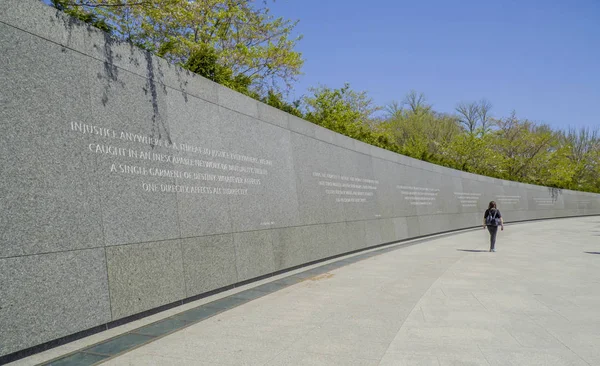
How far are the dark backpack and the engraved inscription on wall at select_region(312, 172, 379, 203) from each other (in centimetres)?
395

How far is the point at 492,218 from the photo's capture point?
48.9ft

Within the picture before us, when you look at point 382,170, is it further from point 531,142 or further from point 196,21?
point 531,142

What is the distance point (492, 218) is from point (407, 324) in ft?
33.7

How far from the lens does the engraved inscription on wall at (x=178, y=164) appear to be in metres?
6.25

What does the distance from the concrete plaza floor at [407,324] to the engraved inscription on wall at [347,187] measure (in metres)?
3.57

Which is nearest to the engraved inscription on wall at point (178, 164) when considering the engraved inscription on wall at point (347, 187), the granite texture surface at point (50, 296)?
the granite texture surface at point (50, 296)

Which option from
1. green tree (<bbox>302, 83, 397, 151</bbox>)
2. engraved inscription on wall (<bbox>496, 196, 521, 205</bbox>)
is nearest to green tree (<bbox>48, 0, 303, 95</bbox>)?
green tree (<bbox>302, 83, 397, 151</bbox>)

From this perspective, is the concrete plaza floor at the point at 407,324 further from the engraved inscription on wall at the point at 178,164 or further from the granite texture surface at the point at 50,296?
the engraved inscription on wall at the point at 178,164

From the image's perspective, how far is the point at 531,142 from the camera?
47062 millimetres

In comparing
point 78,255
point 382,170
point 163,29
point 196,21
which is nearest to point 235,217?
point 78,255

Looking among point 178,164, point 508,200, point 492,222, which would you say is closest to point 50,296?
point 178,164

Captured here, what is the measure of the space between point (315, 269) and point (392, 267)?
1.92m

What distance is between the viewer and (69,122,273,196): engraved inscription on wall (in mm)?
6246

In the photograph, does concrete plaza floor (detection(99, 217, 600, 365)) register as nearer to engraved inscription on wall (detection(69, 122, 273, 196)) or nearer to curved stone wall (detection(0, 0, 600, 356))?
curved stone wall (detection(0, 0, 600, 356))
